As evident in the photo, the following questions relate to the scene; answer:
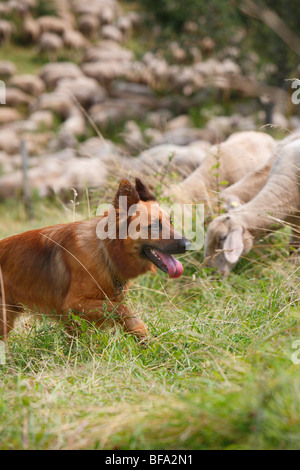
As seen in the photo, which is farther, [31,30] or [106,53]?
[31,30]

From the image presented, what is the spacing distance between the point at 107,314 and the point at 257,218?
256 cm

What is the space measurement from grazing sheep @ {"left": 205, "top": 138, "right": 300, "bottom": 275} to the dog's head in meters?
1.75

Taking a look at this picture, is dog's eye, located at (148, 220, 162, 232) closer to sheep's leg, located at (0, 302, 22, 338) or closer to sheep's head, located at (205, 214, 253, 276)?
sheep's leg, located at (0, 302, 22, 338)

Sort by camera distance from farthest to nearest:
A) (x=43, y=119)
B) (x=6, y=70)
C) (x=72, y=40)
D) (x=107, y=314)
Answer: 1. (x=72, y=40)
2. (x=6, y=70)
3. (x=43, y=119)
4. (x=107, y=314)

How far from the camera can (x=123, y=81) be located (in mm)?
26516

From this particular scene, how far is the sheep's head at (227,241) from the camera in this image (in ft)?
18.2

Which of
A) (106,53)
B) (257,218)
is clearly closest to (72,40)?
(106,53)

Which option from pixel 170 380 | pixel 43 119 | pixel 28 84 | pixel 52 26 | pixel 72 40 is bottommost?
pixel 170 380

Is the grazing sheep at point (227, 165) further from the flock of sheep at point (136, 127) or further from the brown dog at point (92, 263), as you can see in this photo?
the brown dog at point (92, 263)

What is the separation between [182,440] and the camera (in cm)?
262

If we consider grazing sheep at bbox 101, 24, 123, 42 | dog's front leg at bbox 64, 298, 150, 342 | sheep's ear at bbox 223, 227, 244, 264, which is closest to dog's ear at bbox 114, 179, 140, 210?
dog's front leg at bbox 64, 298, 150, 342

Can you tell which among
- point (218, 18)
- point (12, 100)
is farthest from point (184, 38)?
point (12, 100)

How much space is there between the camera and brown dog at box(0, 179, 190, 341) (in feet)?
12.8

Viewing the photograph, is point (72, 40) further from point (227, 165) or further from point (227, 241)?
point (227, 241)
